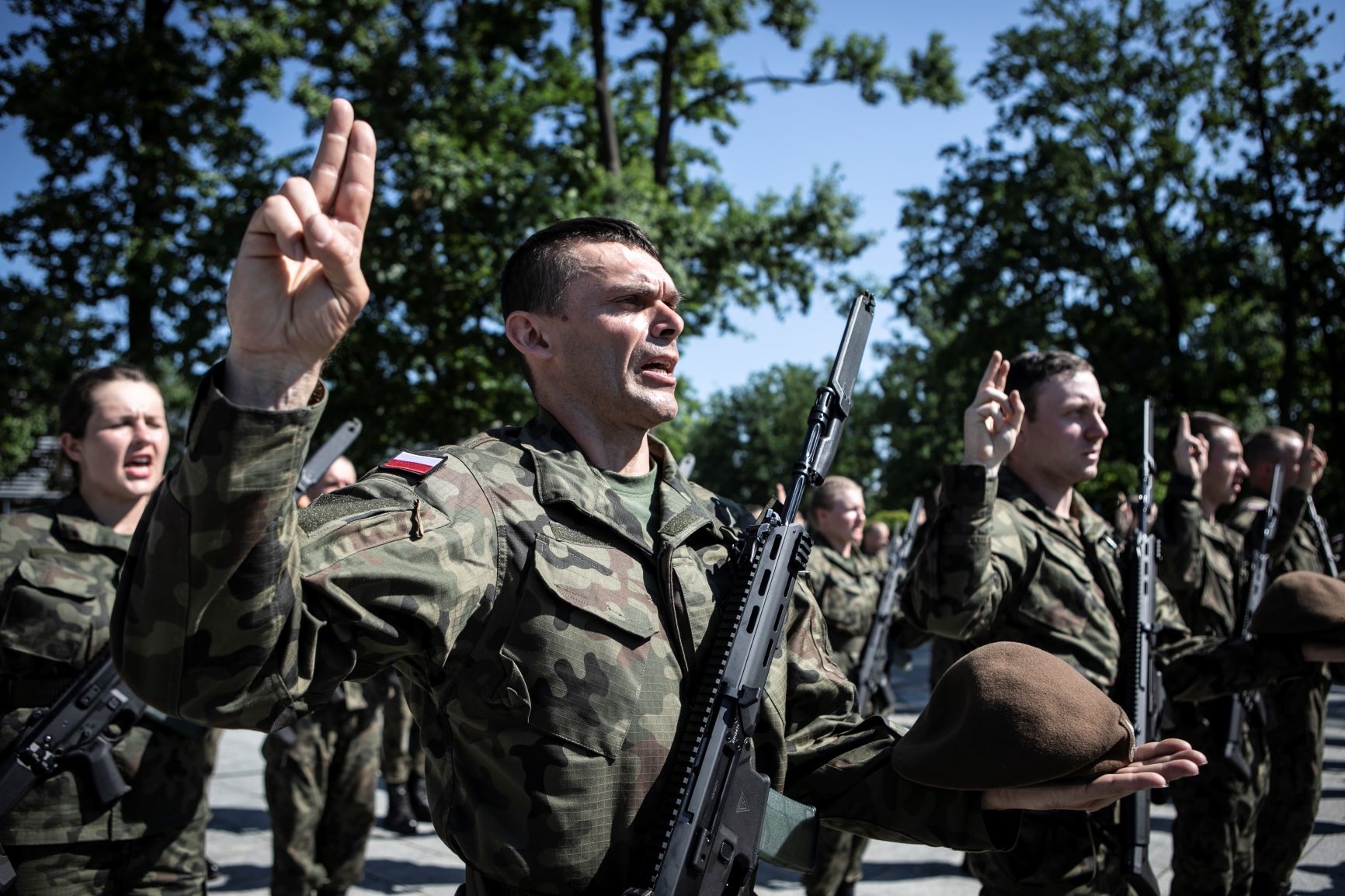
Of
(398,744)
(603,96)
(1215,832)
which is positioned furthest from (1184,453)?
(603,96)

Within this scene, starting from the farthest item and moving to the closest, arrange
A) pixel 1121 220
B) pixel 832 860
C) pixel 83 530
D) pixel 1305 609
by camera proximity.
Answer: pixel 1121 220 < pixel 832 860 < pixel 1305 609 < pixel 83 530

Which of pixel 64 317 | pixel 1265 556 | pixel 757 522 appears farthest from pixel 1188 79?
pixel 757 522

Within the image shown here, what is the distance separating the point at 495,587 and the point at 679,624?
38cm

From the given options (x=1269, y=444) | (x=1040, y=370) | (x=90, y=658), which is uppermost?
(x=1269, y=444)

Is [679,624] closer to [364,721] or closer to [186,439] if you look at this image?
[186,439]

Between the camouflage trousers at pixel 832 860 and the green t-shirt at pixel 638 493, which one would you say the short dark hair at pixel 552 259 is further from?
the camouflage trousers at pixel 832 860

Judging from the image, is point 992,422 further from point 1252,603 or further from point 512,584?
point 1252,603

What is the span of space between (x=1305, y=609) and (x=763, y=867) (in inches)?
160

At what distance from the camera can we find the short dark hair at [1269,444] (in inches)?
266

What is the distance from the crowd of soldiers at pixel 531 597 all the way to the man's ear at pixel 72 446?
1 centimetres

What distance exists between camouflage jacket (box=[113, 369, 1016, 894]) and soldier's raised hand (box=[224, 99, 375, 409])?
49 mm

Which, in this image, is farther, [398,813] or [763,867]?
[398,813]

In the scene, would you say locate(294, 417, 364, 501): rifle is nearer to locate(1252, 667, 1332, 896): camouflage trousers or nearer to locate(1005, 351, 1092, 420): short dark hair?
locate(1005, 351, 1092, 420): short dark hair

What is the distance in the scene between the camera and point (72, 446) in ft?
12.2
